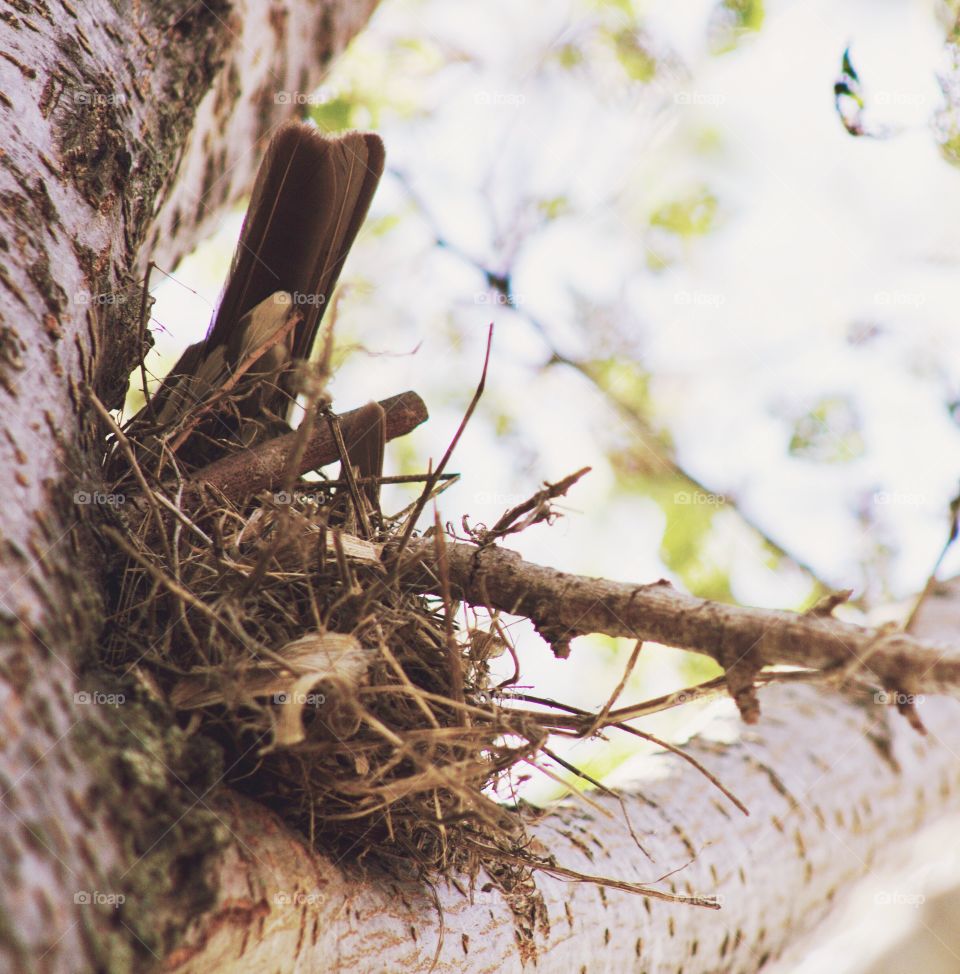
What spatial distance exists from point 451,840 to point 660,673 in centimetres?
217

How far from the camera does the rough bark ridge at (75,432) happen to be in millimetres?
586

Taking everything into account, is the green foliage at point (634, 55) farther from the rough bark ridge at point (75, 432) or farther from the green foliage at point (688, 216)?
the rough bark ridge at point (75, 432)

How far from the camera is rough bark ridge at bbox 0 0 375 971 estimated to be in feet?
1.92

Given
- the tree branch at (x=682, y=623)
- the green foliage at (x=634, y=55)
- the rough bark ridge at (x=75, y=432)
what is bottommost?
the tree branch at (x=682, y=623)

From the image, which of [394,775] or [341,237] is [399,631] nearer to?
[394,775]

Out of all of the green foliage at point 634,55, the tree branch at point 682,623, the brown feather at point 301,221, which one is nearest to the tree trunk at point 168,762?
the brown feather at point 301,221

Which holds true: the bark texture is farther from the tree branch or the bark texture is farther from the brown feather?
the brown feather

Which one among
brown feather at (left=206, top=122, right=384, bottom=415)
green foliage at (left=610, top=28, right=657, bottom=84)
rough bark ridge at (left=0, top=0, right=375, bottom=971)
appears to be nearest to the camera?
rough bark ridge at (left=0, top=0, right=375, bottom=971)

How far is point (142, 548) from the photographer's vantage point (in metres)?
0.93

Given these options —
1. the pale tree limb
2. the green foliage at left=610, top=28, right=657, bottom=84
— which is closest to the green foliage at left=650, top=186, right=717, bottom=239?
the green foliage at left=610, top=28, right=657, bottom=84

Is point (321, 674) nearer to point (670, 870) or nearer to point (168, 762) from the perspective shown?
point (168, 762)

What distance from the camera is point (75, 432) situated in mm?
864

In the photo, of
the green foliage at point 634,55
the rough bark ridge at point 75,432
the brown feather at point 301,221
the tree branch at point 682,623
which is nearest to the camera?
the rough bark ridge at point 75,432

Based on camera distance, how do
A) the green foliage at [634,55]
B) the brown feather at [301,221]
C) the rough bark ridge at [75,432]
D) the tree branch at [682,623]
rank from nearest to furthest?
1. the rough bark ridge at [75,432]
2. the tree branch at [682,623]
3. the brown feather at [301,221]
4. the green foliage at [634,55]
